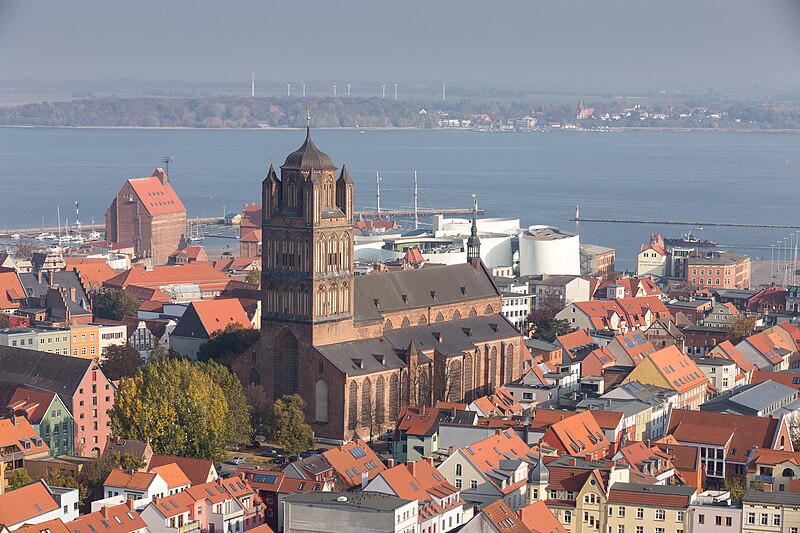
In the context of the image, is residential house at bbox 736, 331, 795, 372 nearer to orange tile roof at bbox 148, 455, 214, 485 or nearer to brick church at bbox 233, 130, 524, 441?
brick church at bbox 233, 130, 524, 441

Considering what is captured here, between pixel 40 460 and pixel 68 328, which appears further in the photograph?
pixel 68 328

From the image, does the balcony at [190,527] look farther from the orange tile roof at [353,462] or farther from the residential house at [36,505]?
the orange tile roof at [353,462]

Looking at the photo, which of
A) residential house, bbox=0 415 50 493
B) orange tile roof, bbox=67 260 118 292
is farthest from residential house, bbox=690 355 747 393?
orange tile roof, bbox=67 260 118 292

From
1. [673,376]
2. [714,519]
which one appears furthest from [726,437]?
[673,376]

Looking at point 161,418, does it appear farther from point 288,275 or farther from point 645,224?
point 645,224

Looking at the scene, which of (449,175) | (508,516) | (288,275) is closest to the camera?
(508,516)

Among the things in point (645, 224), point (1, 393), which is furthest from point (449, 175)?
point (1, 393)
